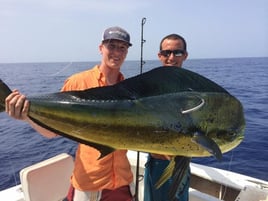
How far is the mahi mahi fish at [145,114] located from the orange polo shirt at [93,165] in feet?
2.91

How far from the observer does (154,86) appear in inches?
62.4

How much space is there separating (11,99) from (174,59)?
1.54 metres

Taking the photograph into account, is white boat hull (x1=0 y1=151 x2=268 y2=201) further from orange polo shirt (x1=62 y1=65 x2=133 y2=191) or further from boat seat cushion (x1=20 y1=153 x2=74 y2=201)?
orange polo shirt (x1=62 y1=65 x2=133 y2=191)

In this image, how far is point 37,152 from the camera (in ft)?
29.2

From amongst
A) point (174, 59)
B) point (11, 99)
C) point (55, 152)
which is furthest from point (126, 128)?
point (55, 152)

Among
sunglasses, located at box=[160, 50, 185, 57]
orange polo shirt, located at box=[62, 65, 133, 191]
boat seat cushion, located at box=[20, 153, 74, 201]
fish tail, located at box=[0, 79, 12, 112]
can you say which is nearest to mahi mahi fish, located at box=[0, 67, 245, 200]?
fish tail, located at box=[0, 79, 12, 112]

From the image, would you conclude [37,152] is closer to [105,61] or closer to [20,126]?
[20,126]

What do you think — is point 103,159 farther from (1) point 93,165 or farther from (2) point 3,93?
(2) point 3,93

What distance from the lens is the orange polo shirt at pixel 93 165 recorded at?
8.02ft

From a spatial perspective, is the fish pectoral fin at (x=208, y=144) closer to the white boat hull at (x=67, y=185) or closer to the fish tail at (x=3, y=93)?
the fish tail at (x=3, y=93)

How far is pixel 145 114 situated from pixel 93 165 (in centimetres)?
104

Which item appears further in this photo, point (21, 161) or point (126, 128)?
point (21, 161)

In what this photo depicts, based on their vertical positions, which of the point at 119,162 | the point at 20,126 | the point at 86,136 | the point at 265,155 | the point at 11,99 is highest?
the point at 11,99

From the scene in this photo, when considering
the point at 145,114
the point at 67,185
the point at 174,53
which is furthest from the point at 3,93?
the point at 67,185
